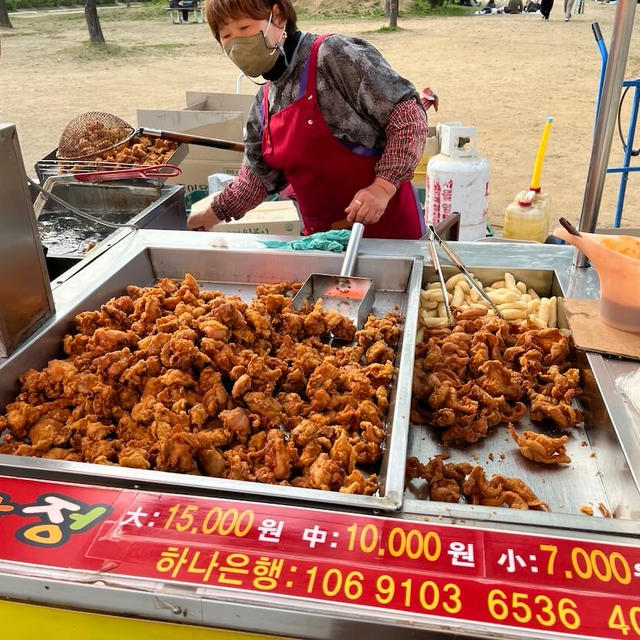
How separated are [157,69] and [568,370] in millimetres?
18786

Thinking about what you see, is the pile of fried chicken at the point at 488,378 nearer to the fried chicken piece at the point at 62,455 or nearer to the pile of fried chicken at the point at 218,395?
the pile of fried chicken at the point at 218,395

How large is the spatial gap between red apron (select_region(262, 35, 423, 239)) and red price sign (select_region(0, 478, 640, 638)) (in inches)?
86.5

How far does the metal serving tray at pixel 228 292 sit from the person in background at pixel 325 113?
43 cm

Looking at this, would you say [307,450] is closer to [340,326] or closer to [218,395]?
[218,395]

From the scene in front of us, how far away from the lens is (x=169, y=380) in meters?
1.77

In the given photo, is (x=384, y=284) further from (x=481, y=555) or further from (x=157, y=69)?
(x=157, y=69)

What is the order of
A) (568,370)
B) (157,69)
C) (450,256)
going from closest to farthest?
1. (568,370)
2. (450,256)
3. (157,69)

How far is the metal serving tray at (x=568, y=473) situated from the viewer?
128 cm

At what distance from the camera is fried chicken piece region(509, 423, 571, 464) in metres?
1.68

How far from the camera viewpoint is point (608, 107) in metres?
2.06

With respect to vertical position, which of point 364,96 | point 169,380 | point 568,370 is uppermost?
point 364,96

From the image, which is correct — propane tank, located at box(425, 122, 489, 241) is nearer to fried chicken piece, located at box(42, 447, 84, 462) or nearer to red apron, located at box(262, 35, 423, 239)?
red apron, located at box(262, 35, 423, 239)

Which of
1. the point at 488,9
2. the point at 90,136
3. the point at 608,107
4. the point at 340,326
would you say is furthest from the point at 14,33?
the point at 608,107

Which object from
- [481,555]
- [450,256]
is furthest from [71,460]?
[450,256]
